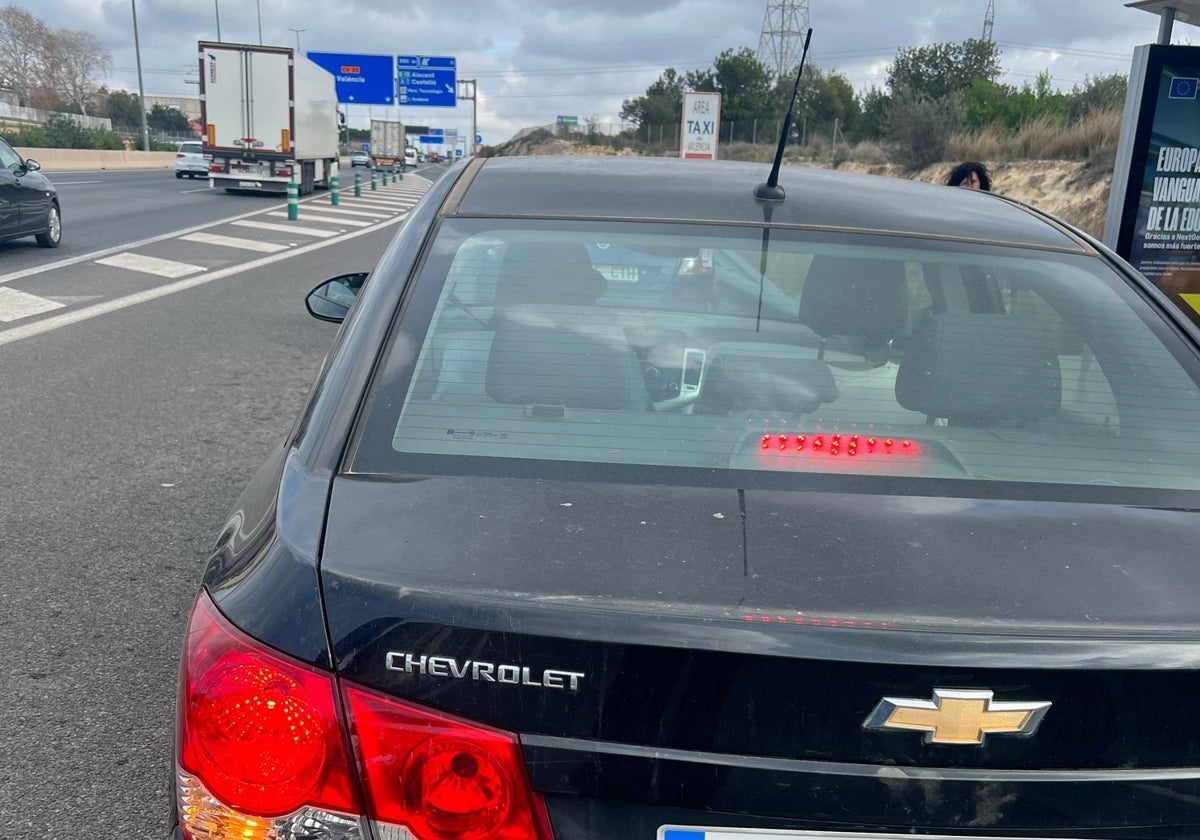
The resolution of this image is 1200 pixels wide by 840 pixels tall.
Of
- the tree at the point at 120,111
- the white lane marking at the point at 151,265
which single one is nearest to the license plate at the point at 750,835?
the white lane marking at the point at 151,265

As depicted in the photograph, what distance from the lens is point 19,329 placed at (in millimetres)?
9031

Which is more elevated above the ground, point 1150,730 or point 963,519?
point 963,519

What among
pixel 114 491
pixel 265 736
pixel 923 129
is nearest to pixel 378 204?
pixel 923 129

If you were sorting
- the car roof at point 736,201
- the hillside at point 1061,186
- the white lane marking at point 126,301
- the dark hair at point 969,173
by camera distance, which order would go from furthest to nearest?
the hillside at point 1061,186 < the white lane marking at point 126,301 < the dark hair at point 969,173 < the car roof at point 736,201

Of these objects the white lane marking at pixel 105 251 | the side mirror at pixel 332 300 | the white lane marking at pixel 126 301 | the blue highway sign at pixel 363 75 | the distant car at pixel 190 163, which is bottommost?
the white lane marking at pixel 126 301

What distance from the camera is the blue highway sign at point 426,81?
50.8 metres

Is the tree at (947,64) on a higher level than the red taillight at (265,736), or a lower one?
higher

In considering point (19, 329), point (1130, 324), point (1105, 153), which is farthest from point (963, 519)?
point (1105, 153)

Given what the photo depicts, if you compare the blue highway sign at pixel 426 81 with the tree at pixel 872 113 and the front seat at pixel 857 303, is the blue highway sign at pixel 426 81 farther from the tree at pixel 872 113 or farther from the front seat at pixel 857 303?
the front seat at pixel 857 303

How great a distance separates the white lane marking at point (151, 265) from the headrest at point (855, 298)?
1184 cm

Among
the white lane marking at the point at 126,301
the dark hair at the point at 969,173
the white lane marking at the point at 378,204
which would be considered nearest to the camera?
the dark hair at the point at 969,173

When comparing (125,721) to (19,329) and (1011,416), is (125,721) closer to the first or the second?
(1011,416)

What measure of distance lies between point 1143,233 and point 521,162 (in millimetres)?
5673

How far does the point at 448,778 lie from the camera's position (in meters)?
1.31
